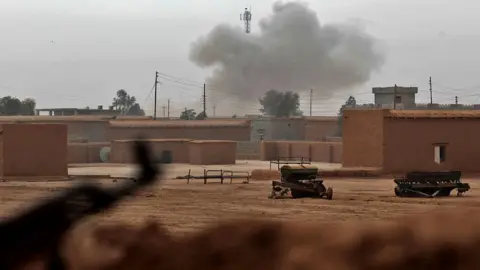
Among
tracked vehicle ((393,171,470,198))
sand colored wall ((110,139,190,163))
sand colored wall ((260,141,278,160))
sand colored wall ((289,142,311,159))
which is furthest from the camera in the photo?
sand colored wall ((260,141,278,160))

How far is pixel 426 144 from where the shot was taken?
117 feet

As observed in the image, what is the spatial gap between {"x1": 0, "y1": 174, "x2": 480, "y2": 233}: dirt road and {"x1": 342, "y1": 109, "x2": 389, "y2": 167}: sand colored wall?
344 centimetres

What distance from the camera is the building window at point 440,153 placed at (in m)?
35.8

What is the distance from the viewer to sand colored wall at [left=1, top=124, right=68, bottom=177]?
34.0m

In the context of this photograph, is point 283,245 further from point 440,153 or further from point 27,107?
point 27,107

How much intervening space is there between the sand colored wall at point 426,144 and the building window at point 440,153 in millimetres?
152

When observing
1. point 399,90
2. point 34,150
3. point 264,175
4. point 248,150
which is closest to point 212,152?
point 264,175

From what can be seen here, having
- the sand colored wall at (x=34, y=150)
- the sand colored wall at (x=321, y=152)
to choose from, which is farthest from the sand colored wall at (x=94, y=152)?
the sand colored wall at (x=34, y=150)

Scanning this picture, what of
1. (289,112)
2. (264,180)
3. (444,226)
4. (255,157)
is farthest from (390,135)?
(289,112)

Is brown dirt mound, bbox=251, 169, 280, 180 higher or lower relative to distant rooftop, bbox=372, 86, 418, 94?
lower

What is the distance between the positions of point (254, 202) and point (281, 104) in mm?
70240

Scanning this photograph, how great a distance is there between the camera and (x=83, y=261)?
263 centimetres

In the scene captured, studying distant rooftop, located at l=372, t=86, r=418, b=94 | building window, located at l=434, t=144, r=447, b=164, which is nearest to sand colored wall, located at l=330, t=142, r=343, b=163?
building window, located at l=434, t=144, r=447, b=164

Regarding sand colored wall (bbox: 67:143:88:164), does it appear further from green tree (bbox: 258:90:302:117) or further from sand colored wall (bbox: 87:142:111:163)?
green tree (bbox: 258:90:302:117)
